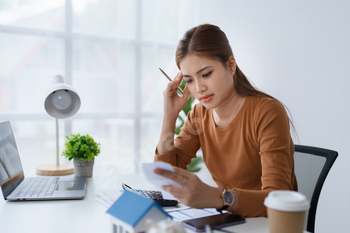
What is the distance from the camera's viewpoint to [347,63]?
1861 millimetres

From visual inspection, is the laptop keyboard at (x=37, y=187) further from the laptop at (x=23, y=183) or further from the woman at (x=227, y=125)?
the woman at (x=227, y=125)

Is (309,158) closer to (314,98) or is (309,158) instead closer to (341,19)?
(314,98)

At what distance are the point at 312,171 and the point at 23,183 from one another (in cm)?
123

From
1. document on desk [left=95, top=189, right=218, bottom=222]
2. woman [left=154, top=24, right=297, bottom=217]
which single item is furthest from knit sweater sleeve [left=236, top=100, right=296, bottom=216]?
document on desk [left=95, top=189, right=218, bottom=222]

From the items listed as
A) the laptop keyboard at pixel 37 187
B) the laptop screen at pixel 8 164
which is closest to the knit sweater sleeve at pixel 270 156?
the laptop keyboard at pixel 37 187

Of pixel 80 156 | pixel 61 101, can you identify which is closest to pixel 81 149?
pixel 80 156

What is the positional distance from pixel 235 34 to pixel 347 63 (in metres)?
1.14

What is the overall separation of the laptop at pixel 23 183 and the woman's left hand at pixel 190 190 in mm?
492

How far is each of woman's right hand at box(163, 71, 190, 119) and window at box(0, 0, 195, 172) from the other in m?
1.45

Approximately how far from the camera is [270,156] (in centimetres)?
105

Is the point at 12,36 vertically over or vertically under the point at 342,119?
over

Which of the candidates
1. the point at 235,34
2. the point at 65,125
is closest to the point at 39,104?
the point at 65,125

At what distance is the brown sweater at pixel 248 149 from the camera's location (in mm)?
1004

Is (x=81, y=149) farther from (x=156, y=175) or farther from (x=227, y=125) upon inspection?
(x=156, y=175)
